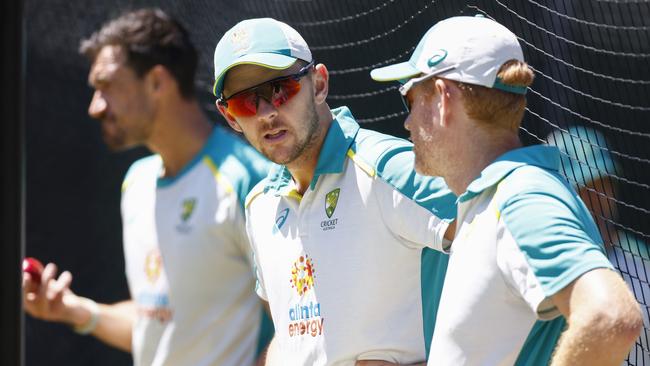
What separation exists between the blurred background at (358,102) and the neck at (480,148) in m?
0.85

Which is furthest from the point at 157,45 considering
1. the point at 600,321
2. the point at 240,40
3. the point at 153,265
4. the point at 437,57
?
the point at 600,321

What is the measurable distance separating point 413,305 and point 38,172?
3.69 m

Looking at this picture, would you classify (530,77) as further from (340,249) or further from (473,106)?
(340,249)

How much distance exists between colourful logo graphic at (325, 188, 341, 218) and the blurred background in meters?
0.72

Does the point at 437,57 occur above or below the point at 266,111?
above

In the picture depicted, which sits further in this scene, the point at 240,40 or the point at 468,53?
the point at 240,40

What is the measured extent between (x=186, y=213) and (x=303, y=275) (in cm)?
177

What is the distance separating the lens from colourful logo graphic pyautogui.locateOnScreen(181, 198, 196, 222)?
4.68 metres

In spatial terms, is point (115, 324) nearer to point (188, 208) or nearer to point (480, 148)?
point (188, 208)

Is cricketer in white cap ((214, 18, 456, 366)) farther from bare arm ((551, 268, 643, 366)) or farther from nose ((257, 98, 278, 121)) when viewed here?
bare arm ((551, 268, 643, 366))

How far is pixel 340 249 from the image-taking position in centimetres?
295

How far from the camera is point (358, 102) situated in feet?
13.4

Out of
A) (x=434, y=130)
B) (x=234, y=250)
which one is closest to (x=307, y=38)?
(x=234, y=250)

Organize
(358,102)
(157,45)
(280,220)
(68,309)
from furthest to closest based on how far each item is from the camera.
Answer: (157,45), (68,309), (358,102), (280,220)
